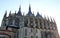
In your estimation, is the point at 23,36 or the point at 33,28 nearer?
the point at 23,36

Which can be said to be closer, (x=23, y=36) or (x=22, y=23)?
(x=23, y=36)

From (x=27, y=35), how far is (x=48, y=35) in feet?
34.7

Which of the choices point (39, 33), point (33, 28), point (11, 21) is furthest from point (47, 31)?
point (11, 21)

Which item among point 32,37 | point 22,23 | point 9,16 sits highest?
point 9,16

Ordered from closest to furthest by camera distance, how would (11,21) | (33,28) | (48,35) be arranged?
(33,28)
(48,35)
(11,21)

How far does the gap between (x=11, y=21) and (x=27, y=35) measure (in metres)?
12.2

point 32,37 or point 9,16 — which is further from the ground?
point 9,16

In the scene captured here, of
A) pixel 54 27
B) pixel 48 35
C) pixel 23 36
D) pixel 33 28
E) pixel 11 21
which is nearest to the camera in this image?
pixel 23 36

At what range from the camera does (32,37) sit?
105 feet

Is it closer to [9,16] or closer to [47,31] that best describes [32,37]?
[47,31]

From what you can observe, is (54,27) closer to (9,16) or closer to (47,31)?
(47,31)

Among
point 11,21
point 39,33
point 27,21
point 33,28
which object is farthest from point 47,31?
→ point 11,21

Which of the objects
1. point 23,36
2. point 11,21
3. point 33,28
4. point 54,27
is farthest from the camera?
point 54,27

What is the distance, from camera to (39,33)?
1362 inches
